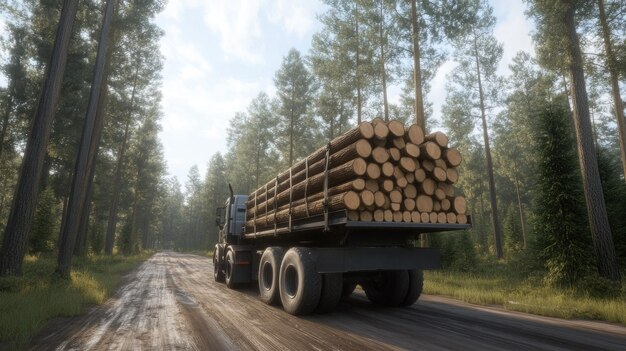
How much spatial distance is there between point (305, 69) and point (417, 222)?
2468 centimetres

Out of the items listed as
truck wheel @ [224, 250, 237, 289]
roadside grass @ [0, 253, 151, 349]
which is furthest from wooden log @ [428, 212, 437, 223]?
truck wheel @ [224, 250, 237, 289]

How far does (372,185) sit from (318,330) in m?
2.35

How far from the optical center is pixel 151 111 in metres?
29.8

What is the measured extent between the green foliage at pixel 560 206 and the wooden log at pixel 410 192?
24.0 ft

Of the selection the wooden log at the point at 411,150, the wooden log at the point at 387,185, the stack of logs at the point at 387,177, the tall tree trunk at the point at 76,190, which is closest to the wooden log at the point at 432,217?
the stack of logs at the point at 387,177

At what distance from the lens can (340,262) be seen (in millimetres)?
5621

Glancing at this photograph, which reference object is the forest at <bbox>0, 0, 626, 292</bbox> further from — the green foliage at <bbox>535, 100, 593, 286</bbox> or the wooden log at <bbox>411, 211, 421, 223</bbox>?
the wooden log at <bbox>411, 211, 421, 223</bbox>

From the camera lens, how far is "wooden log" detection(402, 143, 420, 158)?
5.65m

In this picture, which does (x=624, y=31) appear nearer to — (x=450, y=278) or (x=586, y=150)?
(x=586, y=150)

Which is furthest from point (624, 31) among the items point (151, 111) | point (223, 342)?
point (151, 111)

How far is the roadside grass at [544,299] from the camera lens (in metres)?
6.20

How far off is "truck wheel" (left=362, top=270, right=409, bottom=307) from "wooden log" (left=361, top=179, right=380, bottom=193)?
244 centimetres

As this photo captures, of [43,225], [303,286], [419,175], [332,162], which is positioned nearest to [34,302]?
[303,286]

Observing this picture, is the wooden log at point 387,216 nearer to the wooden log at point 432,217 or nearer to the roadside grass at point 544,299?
the wooden log at point 432,217
